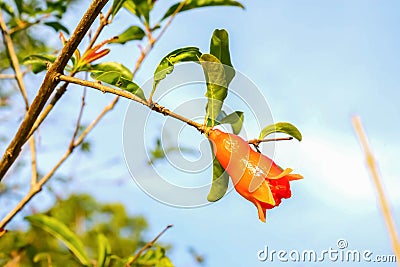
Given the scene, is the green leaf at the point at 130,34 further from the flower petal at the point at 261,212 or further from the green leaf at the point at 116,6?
the flower petal at the point at 261,212

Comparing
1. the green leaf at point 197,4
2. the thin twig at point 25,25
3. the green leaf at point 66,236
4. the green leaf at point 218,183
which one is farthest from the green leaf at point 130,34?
the green leaf at point 218,183

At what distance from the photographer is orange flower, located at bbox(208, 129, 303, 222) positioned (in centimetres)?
69

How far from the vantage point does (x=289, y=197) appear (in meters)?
0.72

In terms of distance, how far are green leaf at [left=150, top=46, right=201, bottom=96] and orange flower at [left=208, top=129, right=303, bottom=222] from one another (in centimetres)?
11

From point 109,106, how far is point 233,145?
59 centimetres

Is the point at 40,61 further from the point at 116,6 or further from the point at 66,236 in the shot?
the point at 66,236

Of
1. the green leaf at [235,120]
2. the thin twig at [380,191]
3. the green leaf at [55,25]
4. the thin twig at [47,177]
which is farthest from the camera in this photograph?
the green leaf at [55,25]

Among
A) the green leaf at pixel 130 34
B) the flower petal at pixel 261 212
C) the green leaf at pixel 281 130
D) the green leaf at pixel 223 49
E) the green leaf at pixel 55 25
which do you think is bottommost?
the flower petal at pixel 261 212

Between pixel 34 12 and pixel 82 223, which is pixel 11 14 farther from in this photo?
pixel 82 223

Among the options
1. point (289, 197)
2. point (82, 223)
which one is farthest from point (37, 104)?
point (82, 223)

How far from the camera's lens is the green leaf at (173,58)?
701 millimetres

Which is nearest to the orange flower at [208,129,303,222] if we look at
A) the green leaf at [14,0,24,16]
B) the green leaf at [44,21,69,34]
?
the green leaf at [44,21,69,34]

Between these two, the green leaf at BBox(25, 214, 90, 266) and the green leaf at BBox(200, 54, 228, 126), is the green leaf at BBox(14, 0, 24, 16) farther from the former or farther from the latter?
the green leaf at BBox(200, 54, 228, 126)

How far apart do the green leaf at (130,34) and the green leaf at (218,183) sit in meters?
0.58
